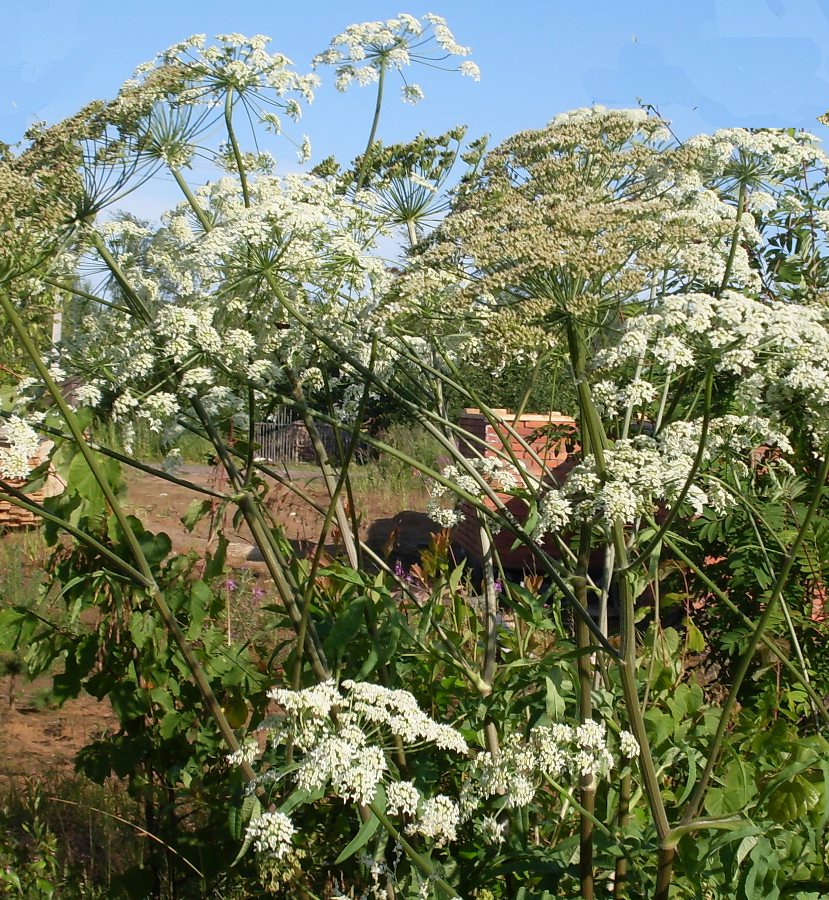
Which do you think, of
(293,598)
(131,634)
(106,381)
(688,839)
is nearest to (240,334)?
(106,381)

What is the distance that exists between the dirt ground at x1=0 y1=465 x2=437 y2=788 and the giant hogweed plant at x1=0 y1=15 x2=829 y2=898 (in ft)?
2.21

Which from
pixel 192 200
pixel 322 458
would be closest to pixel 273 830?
pixel 322 458

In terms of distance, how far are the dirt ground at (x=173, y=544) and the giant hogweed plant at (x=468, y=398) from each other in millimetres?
675

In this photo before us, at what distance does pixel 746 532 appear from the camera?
192 inches

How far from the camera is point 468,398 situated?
10.5 ft

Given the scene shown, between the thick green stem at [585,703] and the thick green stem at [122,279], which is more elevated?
the thick green stem at [122,279]

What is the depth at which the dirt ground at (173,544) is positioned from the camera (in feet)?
18.2

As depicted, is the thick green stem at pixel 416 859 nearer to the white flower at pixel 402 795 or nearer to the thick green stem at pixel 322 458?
the white flower at pixel 402 795

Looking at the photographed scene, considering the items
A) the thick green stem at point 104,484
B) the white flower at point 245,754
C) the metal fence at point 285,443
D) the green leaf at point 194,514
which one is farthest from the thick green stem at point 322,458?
the metal fence at point 285,443

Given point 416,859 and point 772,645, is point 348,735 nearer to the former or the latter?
point 416,859

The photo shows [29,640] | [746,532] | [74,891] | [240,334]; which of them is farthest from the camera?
[746,532]

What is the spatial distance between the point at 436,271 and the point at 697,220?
82cm

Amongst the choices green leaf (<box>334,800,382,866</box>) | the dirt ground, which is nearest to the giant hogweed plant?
green leaf (<box>334,800,382,866</box>)

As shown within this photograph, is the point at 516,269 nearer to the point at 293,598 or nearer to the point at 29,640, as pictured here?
the point at 293,598
